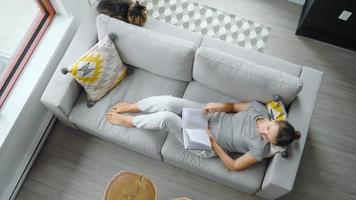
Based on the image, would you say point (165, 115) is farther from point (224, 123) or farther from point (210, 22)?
point (210, 22)

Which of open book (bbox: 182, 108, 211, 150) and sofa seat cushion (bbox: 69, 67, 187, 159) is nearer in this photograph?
open book (bbox: 182, 108, 211, 150)

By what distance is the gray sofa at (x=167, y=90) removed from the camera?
217 centimetres

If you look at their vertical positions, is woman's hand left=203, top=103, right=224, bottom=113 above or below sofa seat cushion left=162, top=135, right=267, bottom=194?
above

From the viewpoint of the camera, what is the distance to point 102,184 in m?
2.52

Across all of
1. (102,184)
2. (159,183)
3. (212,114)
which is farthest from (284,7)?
(102,184)

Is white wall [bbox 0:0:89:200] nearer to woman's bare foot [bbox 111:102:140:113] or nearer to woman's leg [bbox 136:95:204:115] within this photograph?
woman's bare foot [bbox 111:102:140:113]

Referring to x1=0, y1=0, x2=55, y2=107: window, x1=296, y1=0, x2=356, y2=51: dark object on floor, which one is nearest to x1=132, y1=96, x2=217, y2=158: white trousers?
x1=0, y1=0, x2=55, y2=107: window

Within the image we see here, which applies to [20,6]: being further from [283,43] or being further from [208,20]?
[283,43]

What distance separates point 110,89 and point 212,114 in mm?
749

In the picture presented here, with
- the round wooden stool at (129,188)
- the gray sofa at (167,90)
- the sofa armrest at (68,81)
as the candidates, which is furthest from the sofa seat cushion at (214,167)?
the sofa armrest at (68,81)

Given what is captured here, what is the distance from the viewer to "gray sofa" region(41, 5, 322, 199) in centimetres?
217

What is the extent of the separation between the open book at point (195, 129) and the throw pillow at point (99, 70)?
0.56m

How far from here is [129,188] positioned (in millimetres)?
2174

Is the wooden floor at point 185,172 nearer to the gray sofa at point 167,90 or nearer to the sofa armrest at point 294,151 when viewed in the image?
the gray sofa at point 167,90
